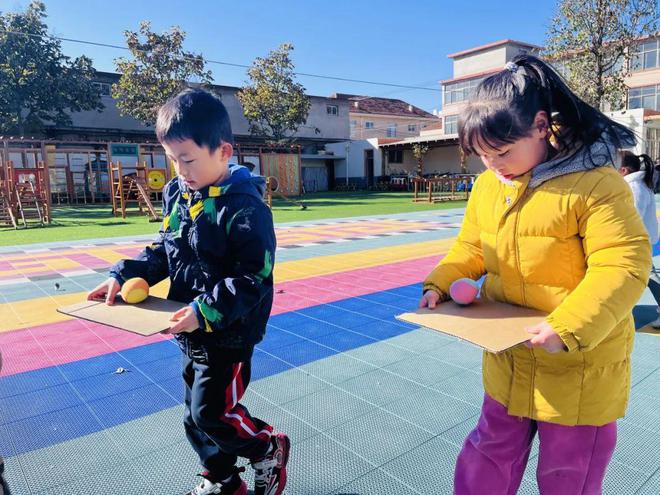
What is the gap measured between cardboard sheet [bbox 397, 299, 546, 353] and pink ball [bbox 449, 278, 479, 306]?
0.06ft

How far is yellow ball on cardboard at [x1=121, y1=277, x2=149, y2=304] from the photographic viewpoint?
1.74 meters

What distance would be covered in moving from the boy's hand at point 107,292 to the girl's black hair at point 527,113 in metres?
1.26

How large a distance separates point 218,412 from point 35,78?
1248 inches

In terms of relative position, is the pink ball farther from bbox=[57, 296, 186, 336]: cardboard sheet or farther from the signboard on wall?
the signboard on wall

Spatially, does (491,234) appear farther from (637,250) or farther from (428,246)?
(428,246)

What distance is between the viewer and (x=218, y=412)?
1785 mm

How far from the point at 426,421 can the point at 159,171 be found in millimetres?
19163

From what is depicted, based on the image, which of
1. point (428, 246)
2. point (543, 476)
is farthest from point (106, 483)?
point (428, 246)

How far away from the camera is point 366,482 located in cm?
215

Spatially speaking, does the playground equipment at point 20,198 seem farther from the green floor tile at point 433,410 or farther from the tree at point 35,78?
the green floor tile at point 433,410

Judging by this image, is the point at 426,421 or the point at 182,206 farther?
the point at 426,421

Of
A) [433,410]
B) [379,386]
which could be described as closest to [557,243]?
[433,410]

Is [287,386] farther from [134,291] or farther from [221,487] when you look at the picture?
[134,291]

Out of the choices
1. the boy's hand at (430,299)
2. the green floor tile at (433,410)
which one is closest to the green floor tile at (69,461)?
the green floor tile at (433,410)
